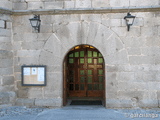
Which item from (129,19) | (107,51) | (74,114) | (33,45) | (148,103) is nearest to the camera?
(74,114)

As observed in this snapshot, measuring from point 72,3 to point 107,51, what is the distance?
2.07 metres

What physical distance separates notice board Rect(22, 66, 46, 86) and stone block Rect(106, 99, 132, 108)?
91.1 inches

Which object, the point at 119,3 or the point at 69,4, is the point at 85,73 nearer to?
the point at 69,4

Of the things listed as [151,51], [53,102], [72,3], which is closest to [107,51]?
[151,51]

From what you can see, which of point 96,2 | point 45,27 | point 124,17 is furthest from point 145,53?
point 45,27

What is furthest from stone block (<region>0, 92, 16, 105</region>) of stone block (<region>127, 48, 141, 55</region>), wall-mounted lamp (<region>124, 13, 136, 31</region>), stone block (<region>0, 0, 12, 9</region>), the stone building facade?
wall-mounted lamp (<region>124, 13, 136, 31</region>)

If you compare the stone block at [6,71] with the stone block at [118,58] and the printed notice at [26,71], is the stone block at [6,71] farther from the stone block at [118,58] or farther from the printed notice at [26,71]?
the stone block at [118,58]

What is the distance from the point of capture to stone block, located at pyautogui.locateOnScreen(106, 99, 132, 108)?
5078 mm

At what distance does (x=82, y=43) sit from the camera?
5195 millimetres

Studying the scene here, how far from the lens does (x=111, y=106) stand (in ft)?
16.8

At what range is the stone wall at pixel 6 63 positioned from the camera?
5191 millimetres

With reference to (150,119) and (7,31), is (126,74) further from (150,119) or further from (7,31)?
(7,31)

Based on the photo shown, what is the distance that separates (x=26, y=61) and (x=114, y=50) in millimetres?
3096

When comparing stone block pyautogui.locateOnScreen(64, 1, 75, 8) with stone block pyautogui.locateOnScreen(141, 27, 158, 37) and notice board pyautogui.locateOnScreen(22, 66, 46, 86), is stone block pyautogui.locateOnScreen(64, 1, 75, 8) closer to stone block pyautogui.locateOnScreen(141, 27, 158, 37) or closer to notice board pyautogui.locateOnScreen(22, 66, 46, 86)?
notice board pyautogui.locateOnScreen(22, 66, 46, 86)
